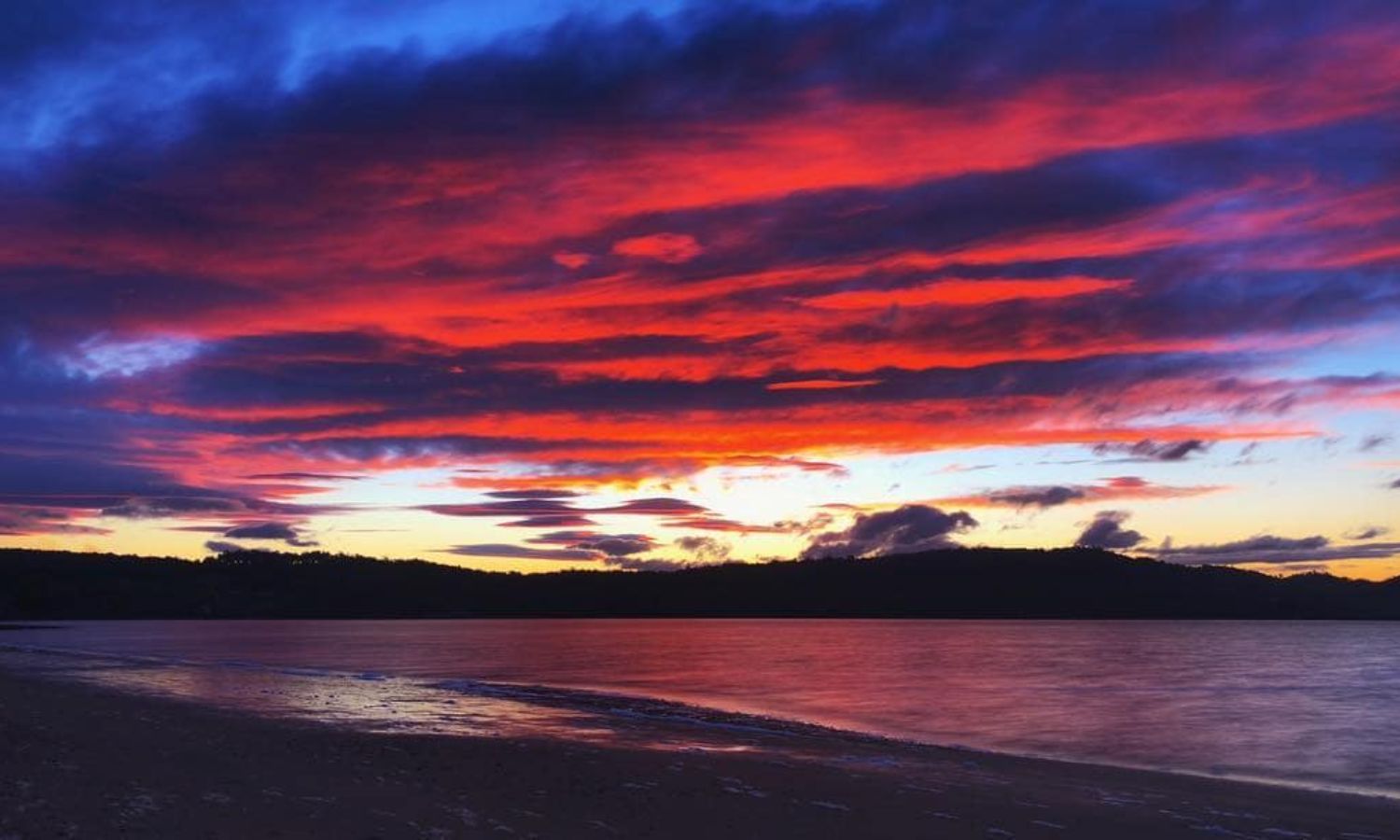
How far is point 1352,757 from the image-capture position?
41656 millimetres

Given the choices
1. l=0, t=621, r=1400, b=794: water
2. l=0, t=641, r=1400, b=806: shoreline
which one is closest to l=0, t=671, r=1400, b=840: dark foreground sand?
l=0, t=641, r=1400, b=806: shoreline

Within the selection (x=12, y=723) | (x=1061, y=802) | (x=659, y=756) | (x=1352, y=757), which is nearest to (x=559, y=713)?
(x=659, y=756)

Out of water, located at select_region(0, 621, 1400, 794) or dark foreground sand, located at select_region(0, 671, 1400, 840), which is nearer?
dark foreground sand, located at select_region(0, 671, 1400, 840)

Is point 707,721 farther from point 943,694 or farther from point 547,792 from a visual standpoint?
point 943,694

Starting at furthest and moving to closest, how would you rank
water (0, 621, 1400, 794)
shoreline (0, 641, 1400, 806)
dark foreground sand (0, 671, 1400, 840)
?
water (0, 621, 1400, 794) → shoreline (0, 641, 1400, 806) → dark foreground sand (0, 671, 1400, 840)

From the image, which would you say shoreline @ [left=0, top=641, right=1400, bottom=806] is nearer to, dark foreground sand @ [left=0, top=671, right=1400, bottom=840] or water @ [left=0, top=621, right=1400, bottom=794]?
water @ [left=0, top=621, right=1400, bottom=794]

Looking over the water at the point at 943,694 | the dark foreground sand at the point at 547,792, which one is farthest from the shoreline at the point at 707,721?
the dark foreground sand at the point at 547,792

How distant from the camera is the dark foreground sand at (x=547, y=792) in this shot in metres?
17.2

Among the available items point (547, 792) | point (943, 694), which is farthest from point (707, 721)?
point (943, 694)

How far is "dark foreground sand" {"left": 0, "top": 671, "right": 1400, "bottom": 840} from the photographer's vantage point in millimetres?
17203

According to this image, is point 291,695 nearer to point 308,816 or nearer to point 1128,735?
point 308,816

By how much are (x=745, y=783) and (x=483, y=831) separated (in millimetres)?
8598

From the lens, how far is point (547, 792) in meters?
21.2

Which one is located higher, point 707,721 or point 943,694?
point 707,721
